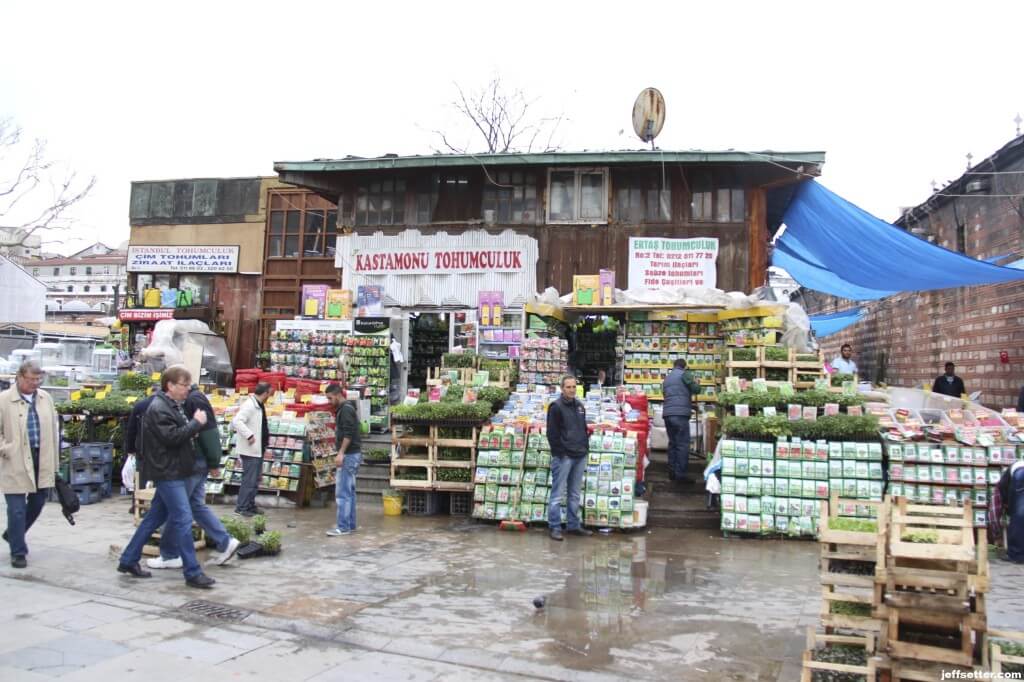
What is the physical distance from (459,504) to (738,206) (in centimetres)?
898

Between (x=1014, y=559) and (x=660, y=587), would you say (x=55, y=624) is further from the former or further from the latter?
(x=1014, y=559)

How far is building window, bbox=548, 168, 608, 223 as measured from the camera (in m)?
16.2

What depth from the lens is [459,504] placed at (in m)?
11.0

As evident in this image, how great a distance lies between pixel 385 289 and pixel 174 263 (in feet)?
29.2

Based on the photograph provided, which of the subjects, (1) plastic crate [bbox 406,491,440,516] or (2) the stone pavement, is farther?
(1) plastic crate [bbox 406,491,440,516]

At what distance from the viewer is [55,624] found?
5824mm

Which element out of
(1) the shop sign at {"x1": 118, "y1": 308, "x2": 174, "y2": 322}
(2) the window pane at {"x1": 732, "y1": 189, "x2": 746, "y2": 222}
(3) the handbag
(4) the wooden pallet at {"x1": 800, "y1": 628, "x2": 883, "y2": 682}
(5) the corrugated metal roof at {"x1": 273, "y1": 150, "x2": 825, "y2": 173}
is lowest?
(4) the wooden pallet at {"x1": 800, "y1": 628, "x2": 883, "y2": 682}

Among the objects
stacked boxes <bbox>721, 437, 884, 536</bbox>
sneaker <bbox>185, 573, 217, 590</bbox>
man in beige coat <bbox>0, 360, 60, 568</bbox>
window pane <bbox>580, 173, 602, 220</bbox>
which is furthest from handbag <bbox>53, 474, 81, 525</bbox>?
window pane <bbox>580, 173, 602, 220</bbox>

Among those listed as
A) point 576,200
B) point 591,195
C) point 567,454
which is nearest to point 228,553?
point 567,454

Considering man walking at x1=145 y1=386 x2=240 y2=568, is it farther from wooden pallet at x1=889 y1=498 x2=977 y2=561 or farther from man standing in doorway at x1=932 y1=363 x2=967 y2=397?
man standing in doorway at x1=932 y1=363 x2=967 y2=397

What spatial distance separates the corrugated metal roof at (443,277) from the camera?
1628 centimetres

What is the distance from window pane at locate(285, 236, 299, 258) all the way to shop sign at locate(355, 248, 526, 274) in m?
4.82

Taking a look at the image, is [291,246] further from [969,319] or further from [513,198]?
[969,319]

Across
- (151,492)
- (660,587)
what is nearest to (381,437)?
(151,492)
